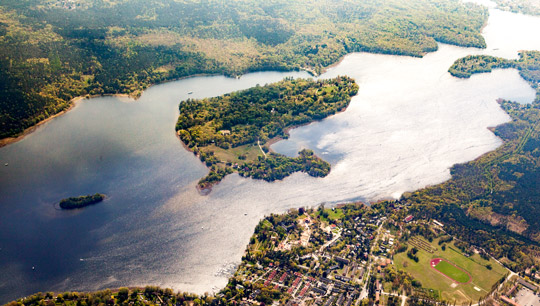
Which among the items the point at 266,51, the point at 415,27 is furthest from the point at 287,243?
the point at 415,27

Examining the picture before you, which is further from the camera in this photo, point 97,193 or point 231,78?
point 231,78

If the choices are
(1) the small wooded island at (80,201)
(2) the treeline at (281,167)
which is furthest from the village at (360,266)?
(1) the small wooded island at (80,201)

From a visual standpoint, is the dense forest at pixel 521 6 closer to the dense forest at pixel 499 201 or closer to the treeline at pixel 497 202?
the dense forest at pixel 499 201

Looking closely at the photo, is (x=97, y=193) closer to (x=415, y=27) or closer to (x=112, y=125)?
(x=112, y=125)

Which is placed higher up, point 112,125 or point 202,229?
point 112,125

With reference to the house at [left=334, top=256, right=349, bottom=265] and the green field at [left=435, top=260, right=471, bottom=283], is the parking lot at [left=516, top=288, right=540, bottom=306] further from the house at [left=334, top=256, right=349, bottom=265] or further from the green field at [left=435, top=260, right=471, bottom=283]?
the house at [left=334, top=256, right=349, bottom=265]

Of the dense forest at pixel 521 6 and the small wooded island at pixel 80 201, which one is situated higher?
the small wooded island at pixel 80 201

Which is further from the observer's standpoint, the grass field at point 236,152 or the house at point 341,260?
the grass field at point 236,152

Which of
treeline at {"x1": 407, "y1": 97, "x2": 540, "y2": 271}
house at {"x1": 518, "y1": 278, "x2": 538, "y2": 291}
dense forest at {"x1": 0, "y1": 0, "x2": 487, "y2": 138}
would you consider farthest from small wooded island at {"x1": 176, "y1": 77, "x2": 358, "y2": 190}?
house at {"x1": 518, "y1": 278, "x2": 538, "y2": 291}
